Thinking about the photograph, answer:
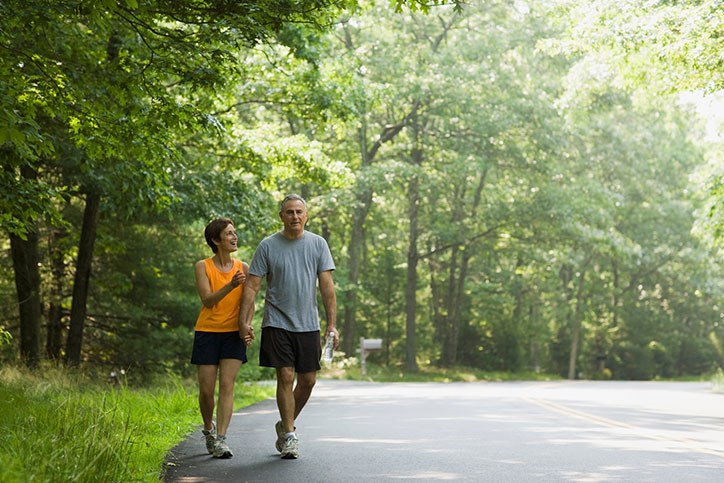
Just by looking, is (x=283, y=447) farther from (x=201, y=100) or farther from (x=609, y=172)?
(x=609, y=172)

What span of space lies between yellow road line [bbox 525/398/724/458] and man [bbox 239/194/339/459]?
11.0 feet

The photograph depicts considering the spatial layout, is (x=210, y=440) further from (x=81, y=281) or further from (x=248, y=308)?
(x=81, y=281)

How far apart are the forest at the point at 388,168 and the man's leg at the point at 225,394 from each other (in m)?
2.34

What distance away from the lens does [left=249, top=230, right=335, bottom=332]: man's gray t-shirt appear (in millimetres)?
7820

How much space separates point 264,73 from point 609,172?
86.6 ft

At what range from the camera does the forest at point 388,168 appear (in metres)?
10.4

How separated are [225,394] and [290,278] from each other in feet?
3.42

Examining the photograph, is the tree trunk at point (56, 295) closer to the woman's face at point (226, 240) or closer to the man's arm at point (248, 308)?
the woman's face at point (226, 240)

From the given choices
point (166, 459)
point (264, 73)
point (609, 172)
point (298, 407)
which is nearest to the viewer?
point (166, 459)

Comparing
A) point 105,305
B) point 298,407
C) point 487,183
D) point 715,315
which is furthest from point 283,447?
point 715,315

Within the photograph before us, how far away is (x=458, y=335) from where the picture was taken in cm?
4059

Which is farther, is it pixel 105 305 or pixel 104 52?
pixel 105 305

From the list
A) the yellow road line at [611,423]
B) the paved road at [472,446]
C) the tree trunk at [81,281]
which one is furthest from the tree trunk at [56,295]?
the yellow road line at [611,423]

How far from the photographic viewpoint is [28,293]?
54.4 feet
